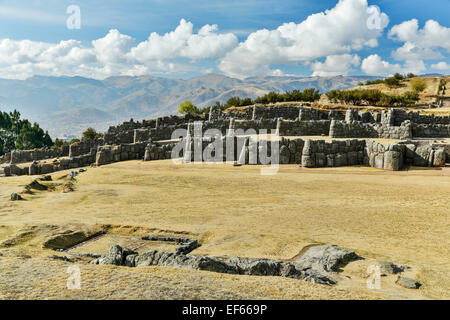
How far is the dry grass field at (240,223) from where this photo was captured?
23.9 feet

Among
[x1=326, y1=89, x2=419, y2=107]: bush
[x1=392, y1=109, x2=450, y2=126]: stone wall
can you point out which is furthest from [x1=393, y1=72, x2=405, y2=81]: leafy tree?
[x1=392, y1=109, x2=450, y2=126]: stone wall

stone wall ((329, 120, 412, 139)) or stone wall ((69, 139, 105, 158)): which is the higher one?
stone wall ((329, 120, 412, 139))

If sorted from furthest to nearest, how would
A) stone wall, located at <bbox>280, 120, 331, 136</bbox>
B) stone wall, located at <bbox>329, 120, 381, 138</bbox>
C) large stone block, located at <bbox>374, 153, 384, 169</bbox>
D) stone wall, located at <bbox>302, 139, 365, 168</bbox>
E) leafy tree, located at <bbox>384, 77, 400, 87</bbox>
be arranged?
leafy tree, located at <bbox>384, 77, 400, 87</bbox>, stone wall, located at <bbox>280, 120, 331, 136</bbox>, stone wall, located at <bbox>329, 120, 381, 138</bbox>, stone wall, located at <bbox>302, 139, 365, 168</bbox>, large stone block, located at <bbox>374, 153, 384, 169</bbox>

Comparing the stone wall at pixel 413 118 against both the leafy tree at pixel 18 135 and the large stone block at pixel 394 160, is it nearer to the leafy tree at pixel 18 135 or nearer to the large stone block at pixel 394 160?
the large stone block at pixel 394 160

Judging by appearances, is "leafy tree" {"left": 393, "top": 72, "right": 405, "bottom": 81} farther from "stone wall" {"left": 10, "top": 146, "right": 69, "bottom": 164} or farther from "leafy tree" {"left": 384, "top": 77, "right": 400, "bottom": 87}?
"stone wall" {"left": 10, "top": 146, "right": 69, "bottom": 164}

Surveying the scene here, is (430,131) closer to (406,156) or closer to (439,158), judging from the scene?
(406,156)

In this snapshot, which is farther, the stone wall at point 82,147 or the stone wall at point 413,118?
the stone wall at point 82,147

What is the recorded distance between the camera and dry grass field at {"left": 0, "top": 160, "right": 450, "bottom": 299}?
7297 millimetres

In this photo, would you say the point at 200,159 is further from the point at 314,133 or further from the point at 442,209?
the point at 442,209

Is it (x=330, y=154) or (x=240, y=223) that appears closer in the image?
(x=240, y=223)

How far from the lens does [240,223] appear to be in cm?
1447

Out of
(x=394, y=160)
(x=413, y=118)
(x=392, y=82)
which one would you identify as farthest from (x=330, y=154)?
(x=392, y=82)

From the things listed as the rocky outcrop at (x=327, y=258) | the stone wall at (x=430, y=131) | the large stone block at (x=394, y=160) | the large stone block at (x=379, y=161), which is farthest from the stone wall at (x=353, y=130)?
the rocky outcrop at (x=327, y=258)
